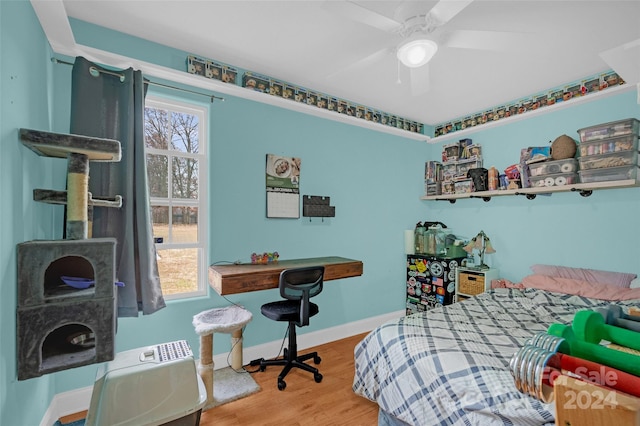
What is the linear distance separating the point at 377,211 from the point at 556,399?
292 cm

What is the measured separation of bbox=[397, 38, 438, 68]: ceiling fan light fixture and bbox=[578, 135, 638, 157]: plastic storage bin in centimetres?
190

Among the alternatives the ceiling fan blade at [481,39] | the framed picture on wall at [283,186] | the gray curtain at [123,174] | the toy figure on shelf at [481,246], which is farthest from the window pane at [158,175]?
the toy figure on shelf at [481,246]

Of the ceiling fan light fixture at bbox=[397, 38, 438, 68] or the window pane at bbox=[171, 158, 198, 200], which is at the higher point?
the ceiling fan light fixture at bbox=[397, 38, 438, 68]

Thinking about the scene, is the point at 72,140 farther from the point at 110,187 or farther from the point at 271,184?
the point at 271,184

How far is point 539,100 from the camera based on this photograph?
307cm

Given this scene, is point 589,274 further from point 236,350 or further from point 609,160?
point 236,350

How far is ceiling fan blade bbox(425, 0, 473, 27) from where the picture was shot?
139cm

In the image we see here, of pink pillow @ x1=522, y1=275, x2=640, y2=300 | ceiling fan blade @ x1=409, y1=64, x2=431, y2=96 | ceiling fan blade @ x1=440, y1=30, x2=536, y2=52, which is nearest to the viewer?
ceiling fan blade @ x1=440, y1=30, x2=536, y2=52

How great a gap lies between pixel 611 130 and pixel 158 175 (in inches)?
151

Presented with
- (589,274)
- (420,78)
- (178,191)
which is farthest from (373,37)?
(589,274)

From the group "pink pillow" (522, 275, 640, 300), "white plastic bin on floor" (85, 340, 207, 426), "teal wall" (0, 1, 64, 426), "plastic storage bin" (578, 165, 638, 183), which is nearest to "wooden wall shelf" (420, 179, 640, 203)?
"plastic storage bin" (578, 165, 638, 183)

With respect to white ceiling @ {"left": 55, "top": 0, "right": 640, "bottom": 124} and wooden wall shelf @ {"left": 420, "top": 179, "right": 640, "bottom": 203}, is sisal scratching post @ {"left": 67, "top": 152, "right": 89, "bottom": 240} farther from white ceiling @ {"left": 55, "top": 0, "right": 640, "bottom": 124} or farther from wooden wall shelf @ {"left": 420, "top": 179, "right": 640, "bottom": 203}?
wooden wall shelf @ {"left": 420, "top": 179, "right": 640, "bottom": 203}

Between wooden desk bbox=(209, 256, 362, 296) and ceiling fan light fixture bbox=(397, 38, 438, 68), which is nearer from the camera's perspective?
ceiling fan light fixture bbox=(397, 38, 438, 68)

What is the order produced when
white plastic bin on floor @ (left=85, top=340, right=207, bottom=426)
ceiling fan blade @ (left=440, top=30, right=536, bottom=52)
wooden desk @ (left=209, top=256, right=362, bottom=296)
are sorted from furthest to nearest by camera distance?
wooden desk @ (left=209, top=256, right=362, bottom=296) < ceiling fan blade @ (left=440, top=30, right=536, bottom=52) < white plastic bin on floor @ (left=85, top=340, right=207, bottom=426)
